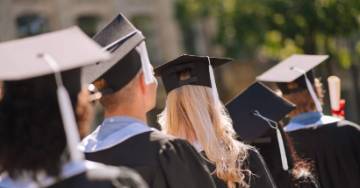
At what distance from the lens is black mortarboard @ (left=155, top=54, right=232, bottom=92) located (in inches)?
194

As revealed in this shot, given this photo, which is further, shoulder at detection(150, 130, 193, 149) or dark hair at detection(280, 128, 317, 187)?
dark hair at detection(280, 128, 317, 187)

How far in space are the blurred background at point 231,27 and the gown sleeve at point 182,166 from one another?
11.8 metres

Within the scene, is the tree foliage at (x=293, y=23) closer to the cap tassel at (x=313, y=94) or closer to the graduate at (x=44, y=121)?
the cap tassel at (x=313, y=94)

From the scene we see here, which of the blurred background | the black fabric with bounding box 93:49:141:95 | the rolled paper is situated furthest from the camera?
the blurred background

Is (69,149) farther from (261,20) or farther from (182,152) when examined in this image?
(261,20)

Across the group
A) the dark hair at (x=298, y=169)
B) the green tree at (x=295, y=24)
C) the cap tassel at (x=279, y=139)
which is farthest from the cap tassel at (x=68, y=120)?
the green tree at (x=295, y=24)

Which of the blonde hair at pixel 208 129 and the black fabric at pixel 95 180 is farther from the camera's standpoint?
the blonde hair at pixel 208 129

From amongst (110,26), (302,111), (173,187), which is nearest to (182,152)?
(173,187)

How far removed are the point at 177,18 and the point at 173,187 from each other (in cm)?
2445

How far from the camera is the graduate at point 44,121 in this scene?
2.93 meters

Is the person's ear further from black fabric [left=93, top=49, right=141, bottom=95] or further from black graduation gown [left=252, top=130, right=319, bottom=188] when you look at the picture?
black graduation gown [left=252, top=130, right=319, bottom=188]

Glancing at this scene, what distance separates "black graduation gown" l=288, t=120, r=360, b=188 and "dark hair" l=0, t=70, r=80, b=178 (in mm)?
3842

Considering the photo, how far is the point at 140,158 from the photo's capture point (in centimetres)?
381

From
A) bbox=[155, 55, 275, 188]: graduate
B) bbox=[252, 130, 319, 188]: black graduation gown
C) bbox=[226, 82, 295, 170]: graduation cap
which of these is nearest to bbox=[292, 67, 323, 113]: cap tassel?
bbox=[226, 82, 295, 170]: graduation cap
